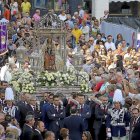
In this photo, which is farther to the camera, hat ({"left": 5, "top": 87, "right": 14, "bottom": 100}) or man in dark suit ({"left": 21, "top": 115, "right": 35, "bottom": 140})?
hat ({"left": 5, "top": 87, "right": 14, "bottom": 100})

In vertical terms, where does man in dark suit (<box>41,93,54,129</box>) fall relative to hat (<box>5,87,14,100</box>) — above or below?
below

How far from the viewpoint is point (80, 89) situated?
25031 millimetres

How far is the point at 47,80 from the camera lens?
2512cm

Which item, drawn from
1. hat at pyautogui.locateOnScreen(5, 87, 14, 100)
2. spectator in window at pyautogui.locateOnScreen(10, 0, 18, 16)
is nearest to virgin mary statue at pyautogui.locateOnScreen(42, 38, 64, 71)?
hat at pyautogui.locateOnScreen(5, 87, 14, 100)

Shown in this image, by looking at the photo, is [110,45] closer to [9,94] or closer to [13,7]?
[13,7]

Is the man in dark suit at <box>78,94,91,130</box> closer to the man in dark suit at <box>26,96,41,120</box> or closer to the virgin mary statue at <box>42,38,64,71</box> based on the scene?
the man in dark suit at <box>26,96,41,120</box>

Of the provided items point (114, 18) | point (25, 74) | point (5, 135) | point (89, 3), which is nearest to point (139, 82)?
point (25, 74)

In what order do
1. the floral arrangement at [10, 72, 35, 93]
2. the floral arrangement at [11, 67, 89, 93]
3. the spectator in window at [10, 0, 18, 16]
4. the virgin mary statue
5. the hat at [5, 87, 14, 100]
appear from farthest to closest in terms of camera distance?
the spectator in window at [10, 0, 18, 16] → the virgin mary statue → the floral arrangement at [11, 67, 89, 93] → the floral arrangement at [10, 72, 35, 93] → the hat at [5, 87, 14, 100]

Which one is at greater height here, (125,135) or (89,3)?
(89,3)

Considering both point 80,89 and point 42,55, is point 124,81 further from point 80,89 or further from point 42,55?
point 42,55

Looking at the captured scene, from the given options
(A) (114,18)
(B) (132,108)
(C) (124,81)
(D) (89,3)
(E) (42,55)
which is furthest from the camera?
(D) (89,3)

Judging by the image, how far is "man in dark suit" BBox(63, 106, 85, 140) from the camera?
1923 centimetres

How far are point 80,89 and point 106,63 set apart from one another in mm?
5331

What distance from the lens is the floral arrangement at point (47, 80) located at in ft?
81.0
